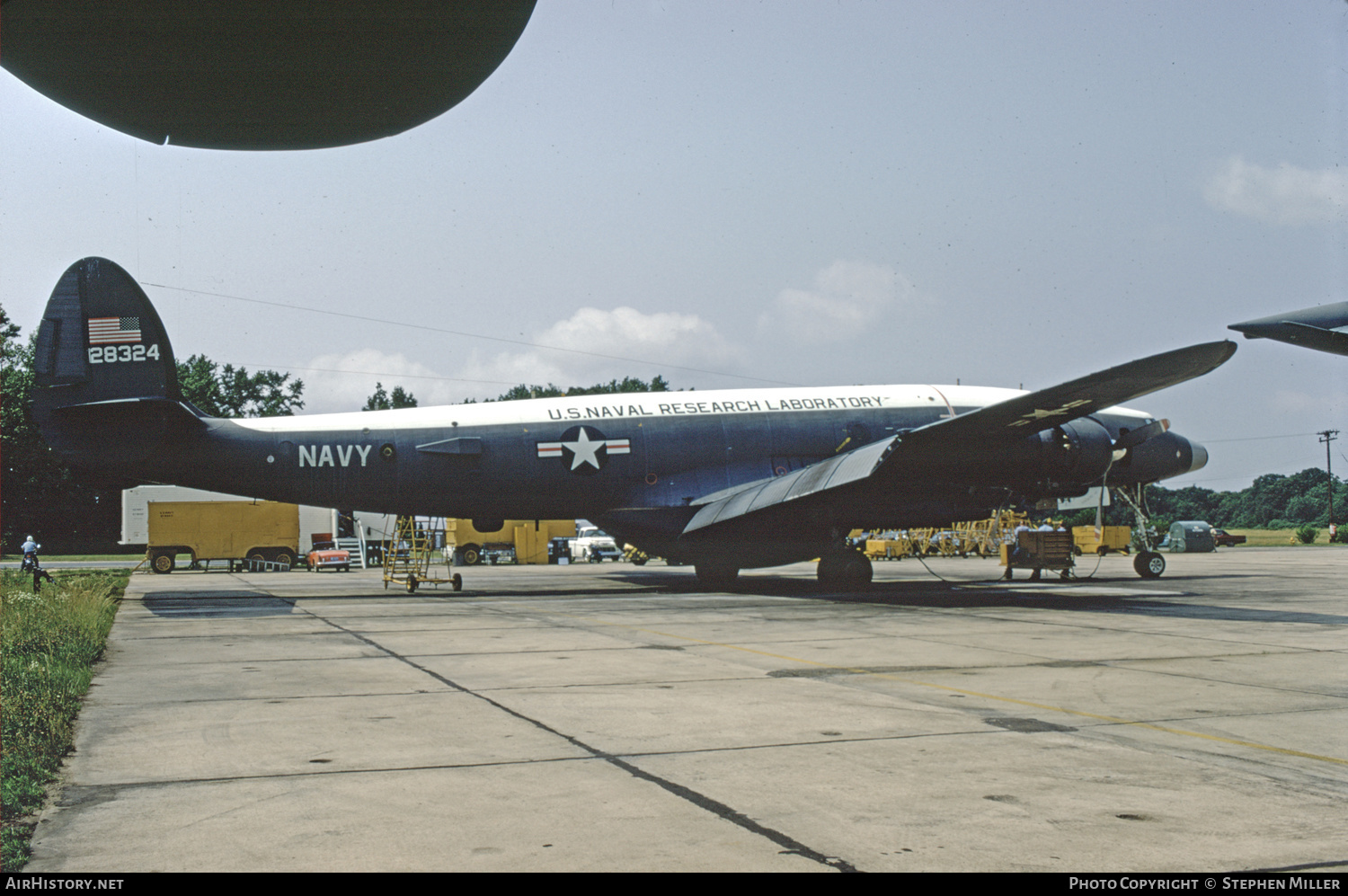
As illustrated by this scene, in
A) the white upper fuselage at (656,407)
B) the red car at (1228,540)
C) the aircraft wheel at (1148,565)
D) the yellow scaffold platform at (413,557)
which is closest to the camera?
the white upper fuselage at (656,407)

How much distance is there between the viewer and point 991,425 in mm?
17766

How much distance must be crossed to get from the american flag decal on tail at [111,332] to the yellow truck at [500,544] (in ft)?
91.3

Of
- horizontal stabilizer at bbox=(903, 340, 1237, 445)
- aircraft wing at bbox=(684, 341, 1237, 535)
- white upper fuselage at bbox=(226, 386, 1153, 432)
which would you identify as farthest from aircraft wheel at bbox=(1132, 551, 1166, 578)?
horizontal stabilizer at bbox=(903, 340, 1237, 445)

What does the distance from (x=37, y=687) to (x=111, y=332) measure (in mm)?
12603

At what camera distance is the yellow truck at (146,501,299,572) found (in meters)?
41.7

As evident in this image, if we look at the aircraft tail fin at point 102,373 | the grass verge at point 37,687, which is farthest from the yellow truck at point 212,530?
the grass verge at point 37,687

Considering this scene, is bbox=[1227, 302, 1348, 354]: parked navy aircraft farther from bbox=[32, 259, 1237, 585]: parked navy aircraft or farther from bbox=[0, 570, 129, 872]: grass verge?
bbox=[32, 259, 1237, 585]: parked navy aircraft

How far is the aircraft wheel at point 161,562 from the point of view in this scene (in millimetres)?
40781

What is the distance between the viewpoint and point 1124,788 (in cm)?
Result: 540

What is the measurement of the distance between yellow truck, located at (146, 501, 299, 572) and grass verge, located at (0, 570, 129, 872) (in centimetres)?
2585

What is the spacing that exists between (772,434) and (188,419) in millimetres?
12392

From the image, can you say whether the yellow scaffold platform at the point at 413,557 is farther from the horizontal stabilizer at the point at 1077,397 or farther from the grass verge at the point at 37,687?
the horizontal stabilizer at the point at 1077,397

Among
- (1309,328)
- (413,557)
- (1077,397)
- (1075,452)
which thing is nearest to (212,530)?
(413,557)

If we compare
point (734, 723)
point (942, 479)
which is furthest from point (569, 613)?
point (734, 723)
